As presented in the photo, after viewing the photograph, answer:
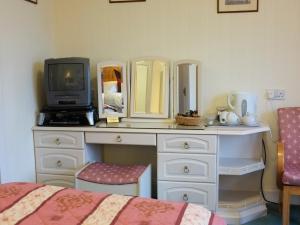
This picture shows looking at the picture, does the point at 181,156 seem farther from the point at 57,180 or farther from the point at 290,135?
the point at 57,180

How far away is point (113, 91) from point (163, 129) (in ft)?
2.28

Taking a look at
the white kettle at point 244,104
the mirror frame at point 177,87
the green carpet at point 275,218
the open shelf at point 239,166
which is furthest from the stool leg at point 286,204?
the mirror frame at point 177,87

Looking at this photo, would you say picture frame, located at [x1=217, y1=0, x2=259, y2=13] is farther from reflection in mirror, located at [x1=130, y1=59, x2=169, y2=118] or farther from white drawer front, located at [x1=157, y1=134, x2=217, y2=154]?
white drawer front, located at [x1=157, y1=134, x2=217, y2=154]

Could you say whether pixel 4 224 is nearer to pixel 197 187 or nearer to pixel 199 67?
pixel 197 187

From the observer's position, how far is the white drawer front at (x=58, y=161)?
9.18 feet

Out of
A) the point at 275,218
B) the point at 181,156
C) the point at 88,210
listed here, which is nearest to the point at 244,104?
the point at 181,156

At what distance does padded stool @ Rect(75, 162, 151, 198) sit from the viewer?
2.45m

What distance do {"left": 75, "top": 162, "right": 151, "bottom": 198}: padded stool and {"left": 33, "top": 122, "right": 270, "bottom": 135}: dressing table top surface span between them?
0.32 metres

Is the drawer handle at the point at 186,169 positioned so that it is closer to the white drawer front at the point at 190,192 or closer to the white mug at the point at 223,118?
the white drawer front at the point at 190,192

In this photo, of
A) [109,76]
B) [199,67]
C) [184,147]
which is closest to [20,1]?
[109,76]

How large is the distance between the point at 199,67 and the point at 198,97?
27 centimetres

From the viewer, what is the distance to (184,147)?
2.60 m

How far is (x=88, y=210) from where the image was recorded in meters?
1.48

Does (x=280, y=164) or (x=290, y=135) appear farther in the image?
(x=290, y=135)
